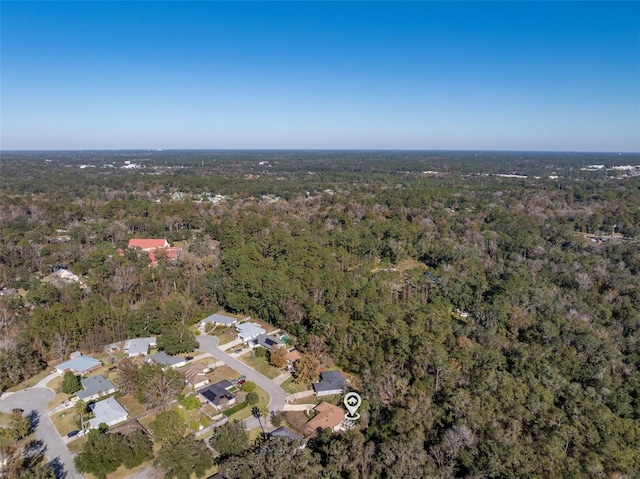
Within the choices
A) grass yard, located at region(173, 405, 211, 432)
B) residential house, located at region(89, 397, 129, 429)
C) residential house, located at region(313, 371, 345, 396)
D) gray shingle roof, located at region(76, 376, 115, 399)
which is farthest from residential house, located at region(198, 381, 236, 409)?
gray shingle roof, located at region(76, 376, 115, 399)

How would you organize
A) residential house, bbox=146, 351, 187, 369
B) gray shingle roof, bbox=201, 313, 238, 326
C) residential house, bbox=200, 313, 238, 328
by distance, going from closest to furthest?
residential house, bbox=146, 351, 187, 369, residential house, bbox=200, 313, 238, 328, gray shingle roof, bbox=201, 313, 238, 326

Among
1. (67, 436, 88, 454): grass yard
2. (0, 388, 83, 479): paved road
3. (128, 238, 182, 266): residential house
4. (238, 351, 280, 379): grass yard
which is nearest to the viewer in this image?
(0, 388, 83, 479): paved road

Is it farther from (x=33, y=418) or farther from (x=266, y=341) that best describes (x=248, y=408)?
(x=33, y=418)

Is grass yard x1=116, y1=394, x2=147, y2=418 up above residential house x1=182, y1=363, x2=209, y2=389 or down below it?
below

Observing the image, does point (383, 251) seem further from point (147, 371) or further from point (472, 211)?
point (147, 371)

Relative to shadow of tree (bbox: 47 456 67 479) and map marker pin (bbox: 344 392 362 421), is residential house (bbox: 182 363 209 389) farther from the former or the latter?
map marker pin (bbox: 344 392 362 421)

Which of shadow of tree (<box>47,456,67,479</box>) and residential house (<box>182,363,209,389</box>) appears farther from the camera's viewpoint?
residential house (<box>182,363,209,389</box>)
